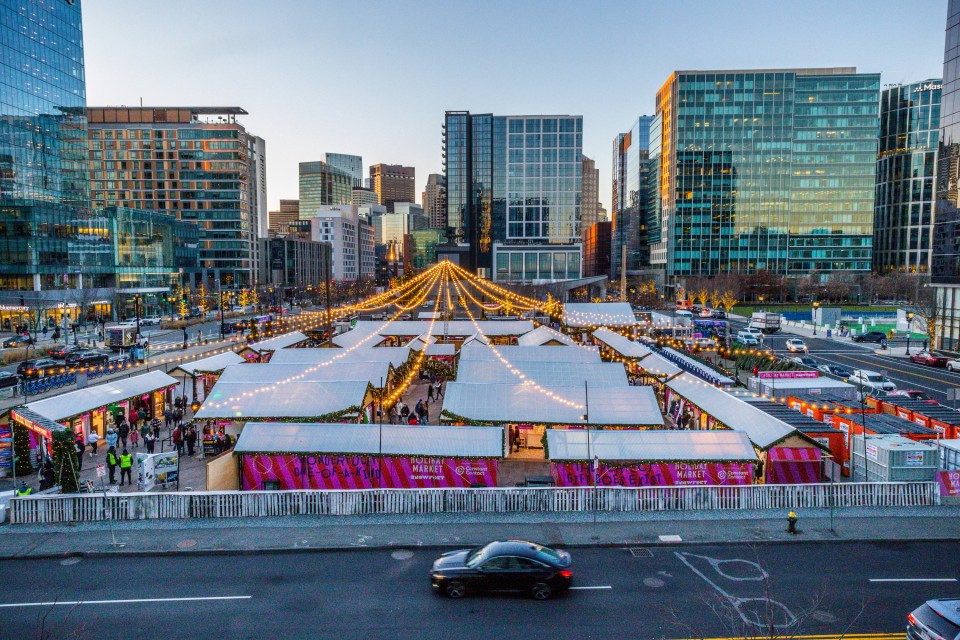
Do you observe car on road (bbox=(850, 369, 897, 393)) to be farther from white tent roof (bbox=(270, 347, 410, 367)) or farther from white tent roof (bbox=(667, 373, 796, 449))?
white tent roof (bbox=(270, 347, 410, 367))

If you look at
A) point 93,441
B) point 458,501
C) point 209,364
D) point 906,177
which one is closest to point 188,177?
point 209,364

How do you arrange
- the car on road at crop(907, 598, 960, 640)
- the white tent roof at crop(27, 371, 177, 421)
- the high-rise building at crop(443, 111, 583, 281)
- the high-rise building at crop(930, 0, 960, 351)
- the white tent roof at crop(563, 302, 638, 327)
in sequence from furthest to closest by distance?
the high-rise building at crop(443, 111, 583, 281) → the white tent roof at crop(563, 302, 638, 327) → the high-rise building at crop(930, 0, 960, 351) → the white tent roof at crop(27, 371, 177, 421) → the car on road at crop(907, 598, 960, 640)

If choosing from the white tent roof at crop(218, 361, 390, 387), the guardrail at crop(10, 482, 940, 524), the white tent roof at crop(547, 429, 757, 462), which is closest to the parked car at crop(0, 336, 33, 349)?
the white tent roof at crop(218, 361, 390, 387)

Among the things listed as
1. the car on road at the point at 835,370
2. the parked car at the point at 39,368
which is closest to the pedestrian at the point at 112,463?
the parked car at the point at 39,368

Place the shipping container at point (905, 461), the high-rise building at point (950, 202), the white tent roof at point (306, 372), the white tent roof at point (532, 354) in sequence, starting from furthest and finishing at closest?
the high-rise building at point (950, 202)
the white tent roof at point (532, 354)
the white tent roof at point (306, 372)
the shipping container at point (905, 461)

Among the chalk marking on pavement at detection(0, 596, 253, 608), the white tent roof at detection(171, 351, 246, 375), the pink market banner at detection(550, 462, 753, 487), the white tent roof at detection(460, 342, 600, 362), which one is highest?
the white tent roof at detection(460, 342, 600, 362)

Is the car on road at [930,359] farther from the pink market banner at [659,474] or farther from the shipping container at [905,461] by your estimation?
the pink market banner at [659,474]

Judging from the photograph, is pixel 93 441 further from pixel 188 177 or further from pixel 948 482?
pixel 188 177
